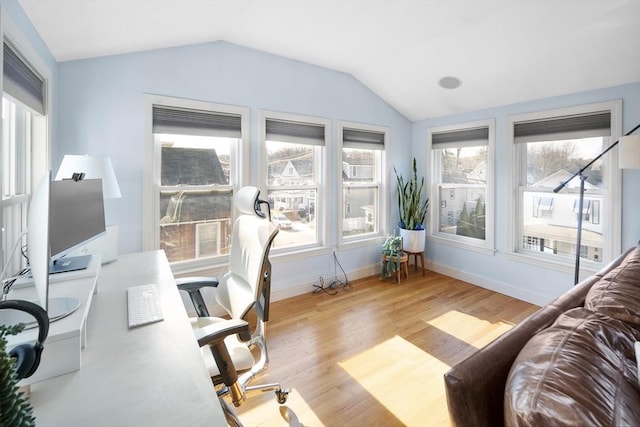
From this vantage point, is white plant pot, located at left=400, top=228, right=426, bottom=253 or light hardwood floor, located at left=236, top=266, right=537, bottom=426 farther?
white plant pot, located at left=400, top=228, right=426, bottom=253

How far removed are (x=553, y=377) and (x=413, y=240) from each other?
327 cm

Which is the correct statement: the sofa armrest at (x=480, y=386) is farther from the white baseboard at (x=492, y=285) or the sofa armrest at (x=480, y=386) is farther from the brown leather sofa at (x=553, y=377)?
the white baseboard at (x=492, y=285)

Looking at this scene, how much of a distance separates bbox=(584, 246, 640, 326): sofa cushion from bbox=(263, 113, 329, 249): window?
2543 mm

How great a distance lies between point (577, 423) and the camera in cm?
64

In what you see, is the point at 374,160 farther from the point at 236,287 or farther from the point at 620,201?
the point at 236,287

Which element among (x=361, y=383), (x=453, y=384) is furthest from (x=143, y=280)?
(x=453, y=384)

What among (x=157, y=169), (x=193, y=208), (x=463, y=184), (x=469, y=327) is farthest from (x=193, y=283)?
(x=463, y=184)

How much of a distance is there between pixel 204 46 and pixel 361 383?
303cm

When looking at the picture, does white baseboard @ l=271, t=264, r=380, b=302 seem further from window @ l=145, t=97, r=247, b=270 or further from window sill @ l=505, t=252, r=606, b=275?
window sill @ l=505, t=252, r=606, b=275

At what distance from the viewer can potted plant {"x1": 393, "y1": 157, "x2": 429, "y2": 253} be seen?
4004 mm

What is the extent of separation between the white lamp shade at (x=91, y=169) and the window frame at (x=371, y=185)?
2314mm

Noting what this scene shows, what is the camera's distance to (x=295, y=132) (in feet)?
10.9

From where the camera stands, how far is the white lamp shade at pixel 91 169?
186 centimetres

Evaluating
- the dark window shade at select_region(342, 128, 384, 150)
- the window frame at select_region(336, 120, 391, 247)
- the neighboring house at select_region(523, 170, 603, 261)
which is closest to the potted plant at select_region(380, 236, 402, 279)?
the window frame at select_region(336, 120, 391, 247)
